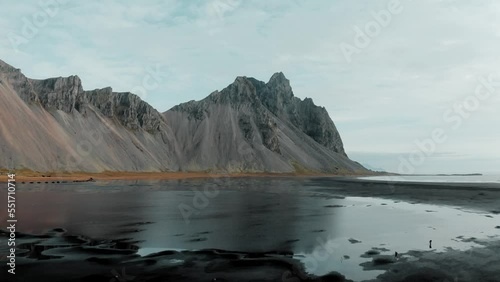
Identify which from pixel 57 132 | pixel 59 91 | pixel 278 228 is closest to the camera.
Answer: pixel 278 228

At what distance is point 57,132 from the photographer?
15425cm

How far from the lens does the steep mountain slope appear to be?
128000 millimetres

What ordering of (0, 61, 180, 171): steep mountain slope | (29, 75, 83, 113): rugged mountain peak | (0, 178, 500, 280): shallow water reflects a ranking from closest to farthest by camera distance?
1. (0, 178, 500, 280): shallow water
2. (0, 61, 180, 171): steep mountain slope
3. (29, 75, 83, 113): rugged mountain peak

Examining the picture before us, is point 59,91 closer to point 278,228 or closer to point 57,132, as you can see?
point 57,132

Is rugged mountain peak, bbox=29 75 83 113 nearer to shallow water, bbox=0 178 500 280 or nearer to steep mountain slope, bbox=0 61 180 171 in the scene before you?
steep mountain slope, bbox=0 61 180 171

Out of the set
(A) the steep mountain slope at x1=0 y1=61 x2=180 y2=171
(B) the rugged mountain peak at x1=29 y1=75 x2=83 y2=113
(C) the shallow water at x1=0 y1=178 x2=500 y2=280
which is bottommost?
(C) the shallow water at x1=0 y1=178 x2=500 y2=280

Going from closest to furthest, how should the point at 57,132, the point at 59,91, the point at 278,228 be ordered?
1. the point at 278,228
2. the point at 57,132
3. the point at 59,91

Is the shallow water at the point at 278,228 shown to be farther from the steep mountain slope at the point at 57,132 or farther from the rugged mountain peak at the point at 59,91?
the rugged mountain peak at the point at 59,91

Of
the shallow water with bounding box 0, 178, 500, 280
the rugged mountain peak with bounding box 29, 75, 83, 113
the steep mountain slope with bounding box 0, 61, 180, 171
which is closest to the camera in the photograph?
the shallow water with bounding box 0, 178, 500, 280

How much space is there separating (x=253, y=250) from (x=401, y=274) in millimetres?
8407

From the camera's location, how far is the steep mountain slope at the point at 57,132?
128000mm

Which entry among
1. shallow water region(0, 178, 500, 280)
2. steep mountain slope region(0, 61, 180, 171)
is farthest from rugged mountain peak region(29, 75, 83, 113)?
shallow water region(0, 178, 500, 280)

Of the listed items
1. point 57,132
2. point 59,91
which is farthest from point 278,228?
point 59,91

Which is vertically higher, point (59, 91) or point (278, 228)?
point (59, 91)
